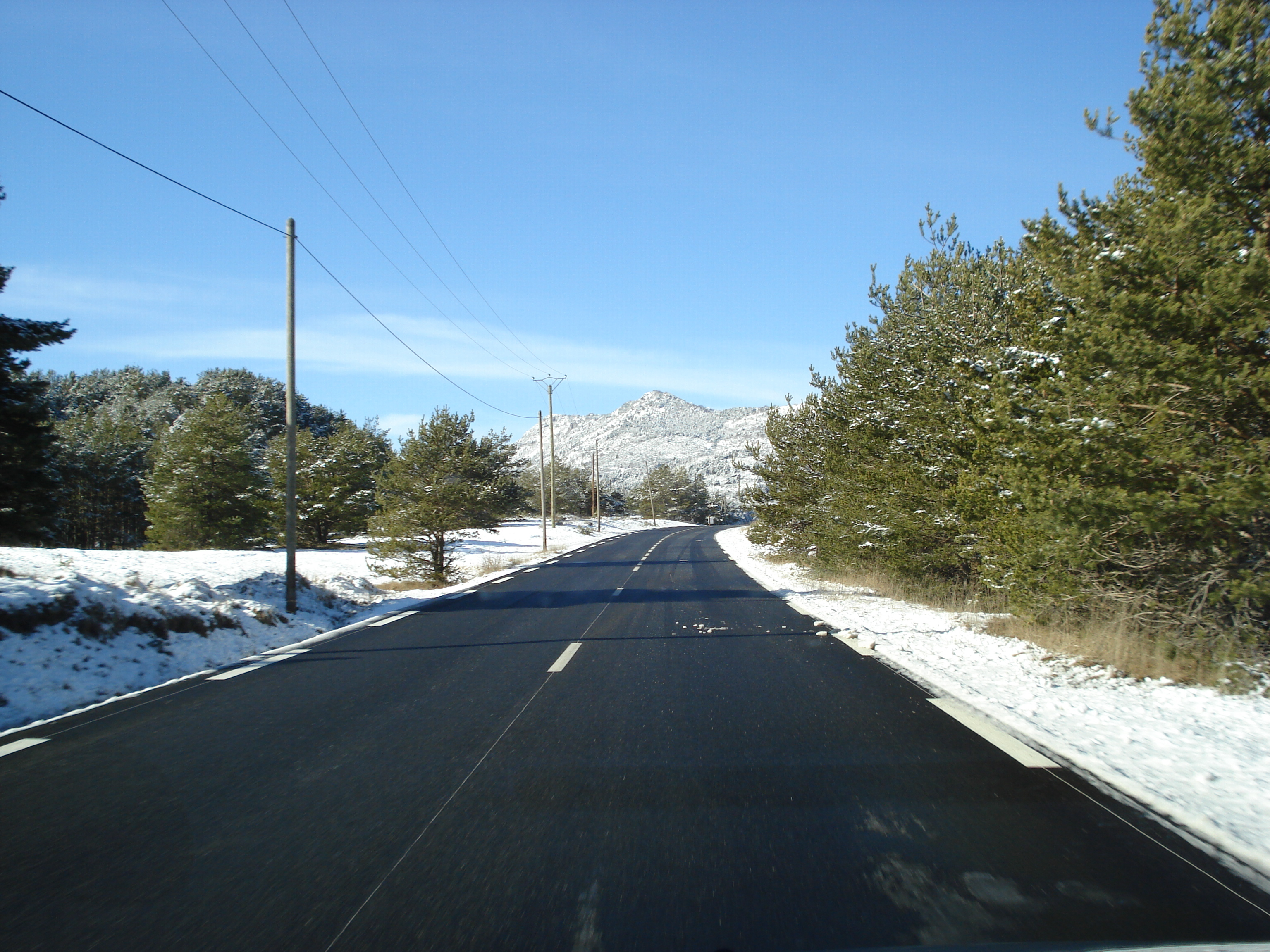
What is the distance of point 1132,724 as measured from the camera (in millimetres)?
5559

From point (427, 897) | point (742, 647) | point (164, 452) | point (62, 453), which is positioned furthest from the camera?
point (62, 453)

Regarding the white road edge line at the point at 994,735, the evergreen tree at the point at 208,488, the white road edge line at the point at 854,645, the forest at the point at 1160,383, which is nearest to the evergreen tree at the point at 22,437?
the white road edge line at the point at 854,645

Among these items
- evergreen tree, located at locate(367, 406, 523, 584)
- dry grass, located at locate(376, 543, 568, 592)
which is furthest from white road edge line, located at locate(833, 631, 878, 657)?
evergreen tree, located at locate(367, 406, 523, 584)

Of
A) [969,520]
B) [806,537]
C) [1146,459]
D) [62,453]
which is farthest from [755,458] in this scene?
[62,453]

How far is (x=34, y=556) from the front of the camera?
13281 millimetres

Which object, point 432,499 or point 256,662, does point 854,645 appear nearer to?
point 256,662

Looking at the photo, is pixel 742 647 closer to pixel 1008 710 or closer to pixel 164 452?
pixel 1008 710

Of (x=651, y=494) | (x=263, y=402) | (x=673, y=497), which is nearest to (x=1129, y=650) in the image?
(x=263, y=402)

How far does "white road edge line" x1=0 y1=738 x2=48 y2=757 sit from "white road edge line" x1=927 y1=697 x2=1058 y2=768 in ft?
22.4

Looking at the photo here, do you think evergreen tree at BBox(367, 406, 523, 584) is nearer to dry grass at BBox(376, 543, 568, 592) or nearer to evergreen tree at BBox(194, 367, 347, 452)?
dry grass at BBox(376, 543, 568, 592)

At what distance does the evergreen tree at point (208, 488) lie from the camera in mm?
38250

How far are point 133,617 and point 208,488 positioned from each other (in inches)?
1311

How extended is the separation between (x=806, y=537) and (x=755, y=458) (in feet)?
13.0

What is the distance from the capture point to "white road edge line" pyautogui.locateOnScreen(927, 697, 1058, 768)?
477 cm
